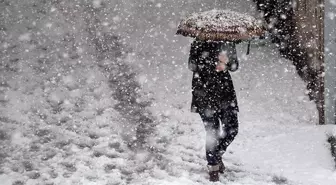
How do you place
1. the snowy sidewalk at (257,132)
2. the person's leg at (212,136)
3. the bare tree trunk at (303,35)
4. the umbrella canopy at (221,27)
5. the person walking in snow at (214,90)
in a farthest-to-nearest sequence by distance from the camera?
the bare tree trunk at (303,35) < the snowy sidewalk at (257,132) < the person's leg at (212,136) < the person walking in snow at (214,90) < the umbrella canopy at (221,27)

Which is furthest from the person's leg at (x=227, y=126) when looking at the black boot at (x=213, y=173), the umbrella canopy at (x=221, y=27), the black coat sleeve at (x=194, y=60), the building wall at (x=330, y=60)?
the building wall at (x=330, y=60)

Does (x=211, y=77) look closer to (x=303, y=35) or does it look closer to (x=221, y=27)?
(x=221, y=27)

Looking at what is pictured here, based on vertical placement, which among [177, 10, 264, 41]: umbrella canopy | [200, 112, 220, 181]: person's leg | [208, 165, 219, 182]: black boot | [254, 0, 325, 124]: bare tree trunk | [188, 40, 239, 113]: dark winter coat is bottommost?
[208, 165, 219, 182]: black boot

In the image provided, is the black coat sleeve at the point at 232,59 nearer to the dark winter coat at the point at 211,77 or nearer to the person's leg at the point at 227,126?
the dark winter coat at the point at 211,77

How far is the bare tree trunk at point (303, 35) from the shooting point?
7117 mm

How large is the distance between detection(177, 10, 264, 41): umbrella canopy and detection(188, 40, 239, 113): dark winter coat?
248mm

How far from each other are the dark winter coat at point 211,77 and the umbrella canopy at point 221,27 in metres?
0.25

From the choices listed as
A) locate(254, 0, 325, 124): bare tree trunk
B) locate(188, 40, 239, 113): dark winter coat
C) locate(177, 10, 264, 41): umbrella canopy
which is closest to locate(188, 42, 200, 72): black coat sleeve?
locate(188, 40, 239, 113): dark winter coat

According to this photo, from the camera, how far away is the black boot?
16.7ft

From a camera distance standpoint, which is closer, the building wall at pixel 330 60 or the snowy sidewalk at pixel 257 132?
the snowy sidewalk at pixel 257 132

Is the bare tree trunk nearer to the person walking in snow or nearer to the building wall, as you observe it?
the building wall

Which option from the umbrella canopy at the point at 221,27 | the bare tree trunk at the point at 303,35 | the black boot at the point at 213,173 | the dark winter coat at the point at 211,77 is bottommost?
the black boot at the point at 213,173

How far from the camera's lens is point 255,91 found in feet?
27.4

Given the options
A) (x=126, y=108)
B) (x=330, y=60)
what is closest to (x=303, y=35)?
(x=330, y=60)
